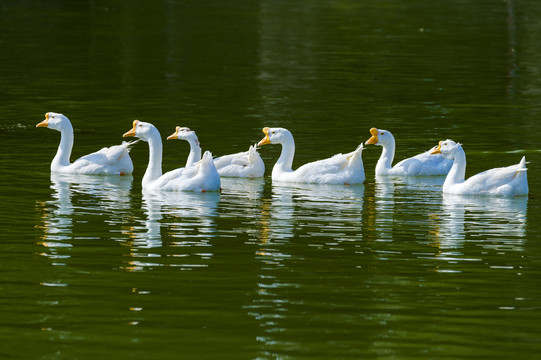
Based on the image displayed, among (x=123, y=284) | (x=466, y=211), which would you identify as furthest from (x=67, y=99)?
(x=123, y=284)

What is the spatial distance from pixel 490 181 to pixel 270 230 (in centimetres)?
469

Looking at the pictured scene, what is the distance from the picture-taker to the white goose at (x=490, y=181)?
19141 mm

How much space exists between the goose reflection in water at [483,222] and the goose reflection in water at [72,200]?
4.72 metres

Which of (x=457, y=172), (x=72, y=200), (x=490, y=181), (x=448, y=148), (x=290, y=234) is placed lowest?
(x=290, y=234)

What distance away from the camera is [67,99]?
1302 inches

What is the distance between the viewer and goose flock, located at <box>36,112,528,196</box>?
1941 centimetres

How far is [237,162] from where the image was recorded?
21.6 m

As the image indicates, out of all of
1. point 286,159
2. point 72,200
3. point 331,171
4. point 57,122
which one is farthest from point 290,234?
point 57,122

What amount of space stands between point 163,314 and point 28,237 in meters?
4.40

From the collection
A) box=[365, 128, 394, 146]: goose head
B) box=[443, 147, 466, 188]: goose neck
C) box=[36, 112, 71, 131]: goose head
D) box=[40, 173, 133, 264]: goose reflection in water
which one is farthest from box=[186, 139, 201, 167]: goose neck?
box=[443, 147, 466, 188]: goose neck

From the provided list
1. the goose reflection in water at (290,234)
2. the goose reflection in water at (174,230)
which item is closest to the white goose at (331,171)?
the goose reflection in water at (290,234)

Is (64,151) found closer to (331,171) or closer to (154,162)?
(154,162)

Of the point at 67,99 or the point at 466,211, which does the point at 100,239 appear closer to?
the point at 466,211

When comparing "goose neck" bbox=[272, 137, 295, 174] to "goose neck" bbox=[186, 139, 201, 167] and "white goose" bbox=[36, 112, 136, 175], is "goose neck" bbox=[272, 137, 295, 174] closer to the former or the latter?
"goose neck" bbox=[186, 139, 201, 167]
